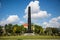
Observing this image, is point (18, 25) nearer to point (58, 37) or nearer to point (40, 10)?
point (40, 10)

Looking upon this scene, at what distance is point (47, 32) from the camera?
5.46m

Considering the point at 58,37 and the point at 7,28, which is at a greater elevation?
the point at 7,28

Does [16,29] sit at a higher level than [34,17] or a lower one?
lower

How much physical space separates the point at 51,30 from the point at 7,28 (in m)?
1.76

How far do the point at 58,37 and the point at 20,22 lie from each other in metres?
1.62

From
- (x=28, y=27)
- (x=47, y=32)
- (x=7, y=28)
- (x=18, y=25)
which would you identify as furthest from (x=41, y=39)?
(x=7, y=28)

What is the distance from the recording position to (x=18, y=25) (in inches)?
211

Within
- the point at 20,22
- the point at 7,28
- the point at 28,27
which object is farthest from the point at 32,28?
the point at 7,28

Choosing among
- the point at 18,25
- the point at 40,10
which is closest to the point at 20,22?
the point at 18,25

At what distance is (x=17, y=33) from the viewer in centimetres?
539

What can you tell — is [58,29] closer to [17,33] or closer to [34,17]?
[34,17]

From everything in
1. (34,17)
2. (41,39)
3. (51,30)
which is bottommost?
(41,39)

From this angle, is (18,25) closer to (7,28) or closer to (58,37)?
(7,28)

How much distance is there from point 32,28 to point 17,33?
2.11 ft
